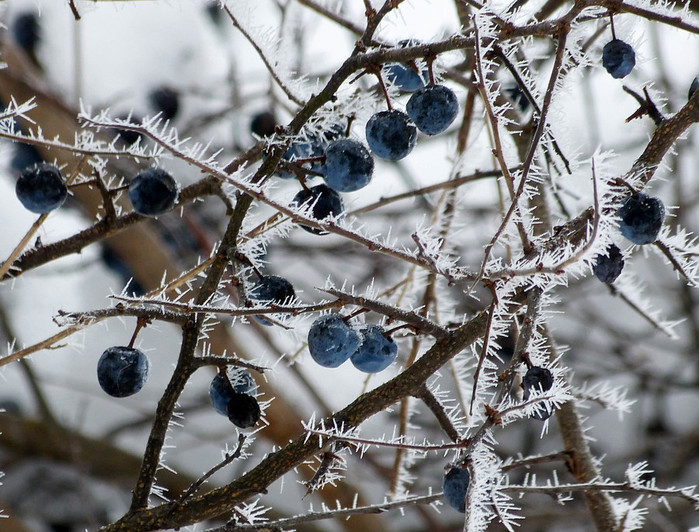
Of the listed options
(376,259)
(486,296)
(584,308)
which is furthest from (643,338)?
(376,259)

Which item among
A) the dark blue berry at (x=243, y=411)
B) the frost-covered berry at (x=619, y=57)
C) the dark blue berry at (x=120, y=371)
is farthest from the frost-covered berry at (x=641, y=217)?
the dark blue berry at (x=120, y=371)

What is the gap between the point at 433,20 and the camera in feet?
6.70

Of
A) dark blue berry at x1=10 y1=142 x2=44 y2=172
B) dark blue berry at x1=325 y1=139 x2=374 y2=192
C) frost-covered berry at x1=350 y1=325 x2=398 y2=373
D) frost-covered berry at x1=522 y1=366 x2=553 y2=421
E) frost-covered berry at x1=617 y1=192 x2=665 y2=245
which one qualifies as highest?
dark blue berry at x1=10 y1=142 x2=44 y2=172

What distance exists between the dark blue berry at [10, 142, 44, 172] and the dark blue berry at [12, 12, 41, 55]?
0.46m

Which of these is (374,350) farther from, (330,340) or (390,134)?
(390,134)

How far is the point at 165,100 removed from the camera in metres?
2.44

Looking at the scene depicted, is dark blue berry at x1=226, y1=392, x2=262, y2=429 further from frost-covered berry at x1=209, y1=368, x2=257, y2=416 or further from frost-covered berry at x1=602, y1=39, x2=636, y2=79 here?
frost-covered berry at x1=602, y1=39, x2=636, y2=79

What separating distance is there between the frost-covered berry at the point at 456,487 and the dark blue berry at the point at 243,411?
0.72 ft

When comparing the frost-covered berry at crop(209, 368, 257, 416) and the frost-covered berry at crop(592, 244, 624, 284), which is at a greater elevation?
the frost-covered berry at crop(592, 244, 624, 284)

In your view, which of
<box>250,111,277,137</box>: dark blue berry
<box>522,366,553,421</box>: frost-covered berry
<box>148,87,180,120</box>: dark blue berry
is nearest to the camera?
<box>522,366,553,421</box>: frost-covered berry

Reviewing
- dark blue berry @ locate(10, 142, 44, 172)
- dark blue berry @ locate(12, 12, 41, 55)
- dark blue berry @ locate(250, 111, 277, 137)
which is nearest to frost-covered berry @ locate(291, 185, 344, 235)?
dark blue berry @ locate(250, 111, 277, 137)

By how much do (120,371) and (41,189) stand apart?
24 centimetres

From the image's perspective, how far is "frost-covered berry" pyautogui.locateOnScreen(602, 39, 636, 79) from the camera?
86 centimetres

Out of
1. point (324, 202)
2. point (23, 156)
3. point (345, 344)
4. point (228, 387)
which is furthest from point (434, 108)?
point (23, 156)
